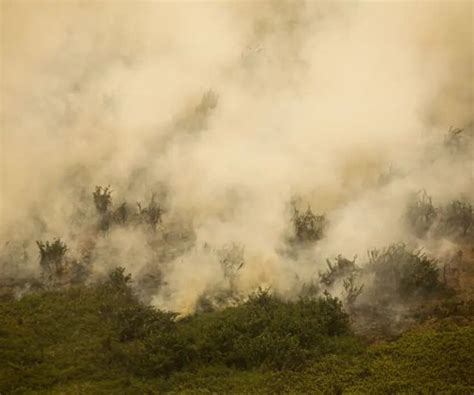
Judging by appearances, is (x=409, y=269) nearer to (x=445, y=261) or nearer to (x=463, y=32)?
(x=445, y=261)

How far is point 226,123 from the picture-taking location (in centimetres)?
3694

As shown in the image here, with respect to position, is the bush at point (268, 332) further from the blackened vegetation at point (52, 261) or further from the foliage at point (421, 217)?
the blackened vegetation at point (52, 261)

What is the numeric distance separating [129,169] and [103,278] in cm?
803

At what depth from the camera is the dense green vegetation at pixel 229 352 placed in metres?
20.8

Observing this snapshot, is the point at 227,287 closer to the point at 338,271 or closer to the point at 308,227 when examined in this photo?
the point at 338,271

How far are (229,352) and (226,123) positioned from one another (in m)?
17.2

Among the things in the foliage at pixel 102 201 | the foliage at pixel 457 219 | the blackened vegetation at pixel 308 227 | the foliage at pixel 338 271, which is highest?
the foliage at pixel 102 201

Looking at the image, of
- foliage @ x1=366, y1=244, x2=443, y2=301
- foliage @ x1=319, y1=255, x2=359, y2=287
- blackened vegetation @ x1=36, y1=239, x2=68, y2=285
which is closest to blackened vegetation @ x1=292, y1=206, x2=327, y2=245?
foliage @ x1=319, y1=255, x2=359, y2=287

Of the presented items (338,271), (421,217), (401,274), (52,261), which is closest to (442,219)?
(421,217)

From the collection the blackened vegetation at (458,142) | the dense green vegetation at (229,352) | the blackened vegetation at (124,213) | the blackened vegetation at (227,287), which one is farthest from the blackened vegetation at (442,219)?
the blackened vegetation at (124,213)

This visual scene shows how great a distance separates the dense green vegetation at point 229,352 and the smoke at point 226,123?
2.68m

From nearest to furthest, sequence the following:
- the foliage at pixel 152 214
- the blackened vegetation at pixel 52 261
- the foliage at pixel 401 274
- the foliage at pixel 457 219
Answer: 1. the foliage at pixel 401 274
2. the foliage at pixel 457 219
3. the blackened vegetation at pixel 52 261
4. the foliage at pixel 152 214

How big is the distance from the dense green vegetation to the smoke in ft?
8.80

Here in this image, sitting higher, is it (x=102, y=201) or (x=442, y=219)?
(x=102, y=201)
